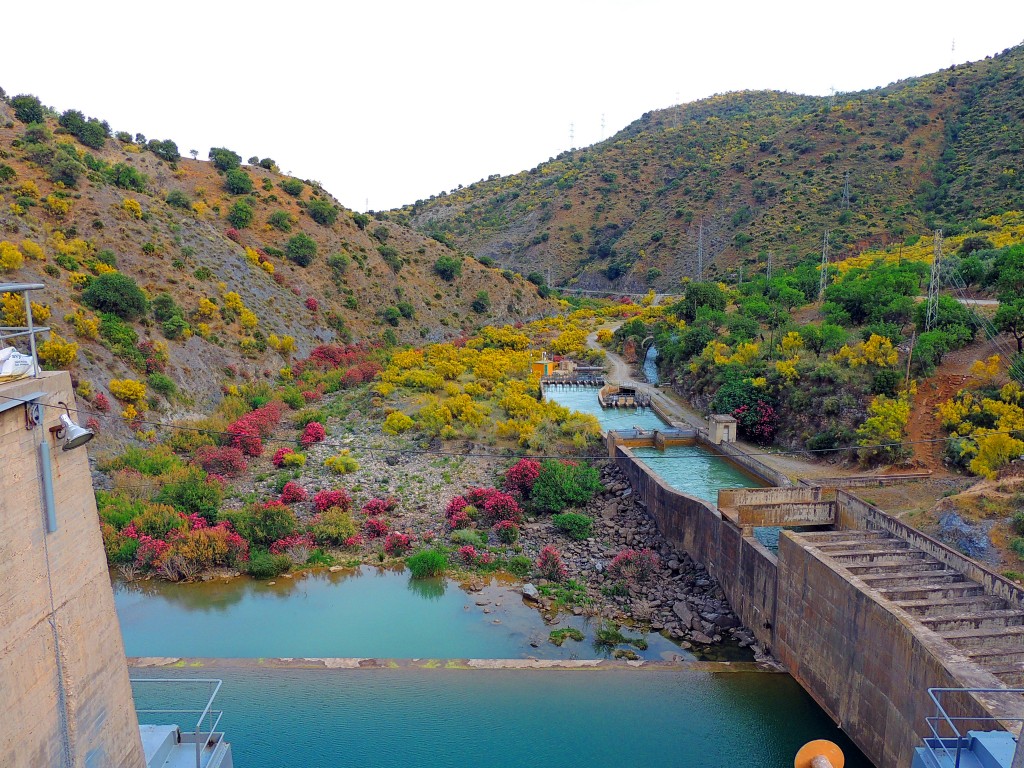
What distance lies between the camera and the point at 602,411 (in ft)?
107

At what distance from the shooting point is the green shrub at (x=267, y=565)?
58.7ft

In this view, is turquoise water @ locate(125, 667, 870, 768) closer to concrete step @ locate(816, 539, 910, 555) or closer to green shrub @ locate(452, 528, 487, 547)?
concrete step @ locate(816, 539, 910, 555)

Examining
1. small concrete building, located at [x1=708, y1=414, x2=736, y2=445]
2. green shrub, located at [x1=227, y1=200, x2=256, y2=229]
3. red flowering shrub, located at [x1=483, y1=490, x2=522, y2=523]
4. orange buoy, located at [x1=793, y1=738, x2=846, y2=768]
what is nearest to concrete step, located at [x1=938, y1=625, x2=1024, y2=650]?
orange buoy, located at [x1=793, y1=738, x2=846, y2=768]

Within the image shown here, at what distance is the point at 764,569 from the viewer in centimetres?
1435

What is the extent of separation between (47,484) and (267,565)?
12.3m

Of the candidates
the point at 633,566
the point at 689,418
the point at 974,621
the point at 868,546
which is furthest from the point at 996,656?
the point at 689,418

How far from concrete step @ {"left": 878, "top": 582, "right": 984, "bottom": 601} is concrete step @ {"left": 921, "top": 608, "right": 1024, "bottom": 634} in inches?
30.6

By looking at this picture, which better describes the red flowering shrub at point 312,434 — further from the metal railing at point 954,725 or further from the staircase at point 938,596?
the metal railing at point 954,725

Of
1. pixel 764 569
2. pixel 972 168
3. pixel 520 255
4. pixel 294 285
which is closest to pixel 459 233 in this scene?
pixel 520 255

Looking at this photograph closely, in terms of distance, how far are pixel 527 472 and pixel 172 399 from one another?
618 inches

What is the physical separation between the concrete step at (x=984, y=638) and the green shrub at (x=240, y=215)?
153 feet

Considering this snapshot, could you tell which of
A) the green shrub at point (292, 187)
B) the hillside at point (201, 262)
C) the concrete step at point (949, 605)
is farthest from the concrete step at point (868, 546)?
the green shrub at point (292, 187)

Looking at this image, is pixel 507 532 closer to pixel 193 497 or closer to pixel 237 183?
pixel 193 497

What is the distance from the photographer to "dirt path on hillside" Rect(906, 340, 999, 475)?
757 inches
